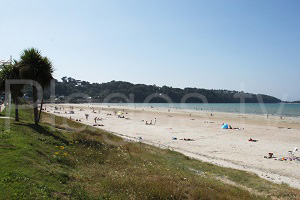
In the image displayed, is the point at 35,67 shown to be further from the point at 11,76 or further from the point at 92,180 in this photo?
the point at 92,180

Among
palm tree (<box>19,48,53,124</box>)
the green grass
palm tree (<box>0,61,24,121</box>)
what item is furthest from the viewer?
palm tree (<box>0,61,24,121</box>)

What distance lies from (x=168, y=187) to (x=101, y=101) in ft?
608

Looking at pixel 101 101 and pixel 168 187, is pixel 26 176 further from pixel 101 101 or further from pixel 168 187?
pixel 101 101

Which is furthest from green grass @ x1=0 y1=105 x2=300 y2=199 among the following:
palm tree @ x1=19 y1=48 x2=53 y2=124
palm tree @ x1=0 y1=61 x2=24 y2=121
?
palm tree @ x1=0 y1=61 x2=24 y2=121

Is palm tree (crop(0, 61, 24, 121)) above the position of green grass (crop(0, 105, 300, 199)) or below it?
above

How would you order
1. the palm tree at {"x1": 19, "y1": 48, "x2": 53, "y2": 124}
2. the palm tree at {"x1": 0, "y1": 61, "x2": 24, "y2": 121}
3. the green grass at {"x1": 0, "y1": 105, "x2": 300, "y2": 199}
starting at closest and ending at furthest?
1. the green grass at {"x1": 0, "y1": 105, "x2": 300, "y2": 199}
2. the palm tree at {"x1": 19, "y1": 48, "x2": 53, "y2": 124}
3. the palm tree at {"x1": 0, "y1": 61, "x2": 24, "y2": 121}

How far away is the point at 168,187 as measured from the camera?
304 inches

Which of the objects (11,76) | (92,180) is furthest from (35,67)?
(92,180)

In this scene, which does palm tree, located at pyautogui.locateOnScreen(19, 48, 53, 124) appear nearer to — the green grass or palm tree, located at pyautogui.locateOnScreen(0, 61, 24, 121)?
palm tree, located at pyautogui.locateOnScreen(0, 61, 24, 121)

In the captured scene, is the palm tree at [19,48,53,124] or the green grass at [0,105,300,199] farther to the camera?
the palm tree at [19,48,53,124]

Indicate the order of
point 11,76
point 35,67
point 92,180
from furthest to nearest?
point 11,76, point 35,67, point 92,180

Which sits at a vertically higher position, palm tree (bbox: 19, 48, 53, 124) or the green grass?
palm tree (bbox: 19, 48, 53, 124)

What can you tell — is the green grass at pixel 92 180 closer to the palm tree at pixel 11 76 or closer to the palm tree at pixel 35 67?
the palm tree at pixel 35 67

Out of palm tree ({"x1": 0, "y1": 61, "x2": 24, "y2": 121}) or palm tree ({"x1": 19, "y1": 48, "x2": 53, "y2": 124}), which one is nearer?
palm tree ({"x1": 19, "y1": 48, "x2": 53, "y2": 124})
